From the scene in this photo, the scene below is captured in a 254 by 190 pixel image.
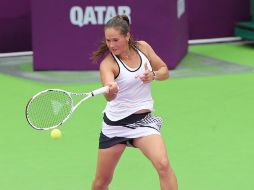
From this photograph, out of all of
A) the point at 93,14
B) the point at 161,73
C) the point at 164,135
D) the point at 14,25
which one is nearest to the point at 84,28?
the point at 93,14

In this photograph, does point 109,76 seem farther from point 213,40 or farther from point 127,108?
point 213,40

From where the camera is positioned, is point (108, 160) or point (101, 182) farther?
point (101, 182)

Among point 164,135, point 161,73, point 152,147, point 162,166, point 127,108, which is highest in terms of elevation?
point 161,73

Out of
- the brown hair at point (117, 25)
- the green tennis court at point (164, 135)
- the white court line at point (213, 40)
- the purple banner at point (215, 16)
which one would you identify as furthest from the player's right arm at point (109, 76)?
the white court line at point (213, 40)

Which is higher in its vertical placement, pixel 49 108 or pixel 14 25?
pixel 14 25

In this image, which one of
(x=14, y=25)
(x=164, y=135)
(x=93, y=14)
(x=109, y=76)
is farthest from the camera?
(x=14, y=25)

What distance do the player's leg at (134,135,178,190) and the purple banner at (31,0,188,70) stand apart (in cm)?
636

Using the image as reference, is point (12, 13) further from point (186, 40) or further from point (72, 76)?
point (186, 40)

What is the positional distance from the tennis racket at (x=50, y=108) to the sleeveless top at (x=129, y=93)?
327 millimetres

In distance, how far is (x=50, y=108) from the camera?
16.9 ft

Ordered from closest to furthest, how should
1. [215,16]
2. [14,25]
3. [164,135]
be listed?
[164,135] → [14,25] → [215,16]

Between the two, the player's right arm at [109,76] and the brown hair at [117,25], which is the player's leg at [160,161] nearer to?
the player's right arm at [109,76]

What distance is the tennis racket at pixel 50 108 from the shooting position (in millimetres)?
5090

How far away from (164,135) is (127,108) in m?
2.82
